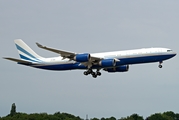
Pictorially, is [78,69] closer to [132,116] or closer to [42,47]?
[42,47]

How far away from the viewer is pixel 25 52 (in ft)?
334

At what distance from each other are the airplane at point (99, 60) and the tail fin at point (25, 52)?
1751 mm

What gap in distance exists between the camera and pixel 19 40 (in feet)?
342

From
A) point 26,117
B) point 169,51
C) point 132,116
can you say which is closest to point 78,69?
point 169,51

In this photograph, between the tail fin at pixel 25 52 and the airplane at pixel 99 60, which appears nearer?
the airplane at pixel 99 60

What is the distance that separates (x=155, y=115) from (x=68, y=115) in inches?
1067

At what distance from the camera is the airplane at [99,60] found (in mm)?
88688

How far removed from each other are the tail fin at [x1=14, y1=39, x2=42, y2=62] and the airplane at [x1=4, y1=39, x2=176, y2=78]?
68.9 inches

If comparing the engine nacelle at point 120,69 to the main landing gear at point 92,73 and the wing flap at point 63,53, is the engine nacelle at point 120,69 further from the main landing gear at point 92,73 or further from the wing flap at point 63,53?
the wing flap at point 63,53

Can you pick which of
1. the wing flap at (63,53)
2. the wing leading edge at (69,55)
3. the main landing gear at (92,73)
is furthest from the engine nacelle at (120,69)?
the wing flap at (63,53)

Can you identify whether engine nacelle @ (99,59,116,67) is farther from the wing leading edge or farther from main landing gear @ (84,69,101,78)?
main landing gear @ (84,69,101,78)

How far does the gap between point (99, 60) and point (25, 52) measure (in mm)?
17535

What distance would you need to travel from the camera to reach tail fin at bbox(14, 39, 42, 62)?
99094 mm

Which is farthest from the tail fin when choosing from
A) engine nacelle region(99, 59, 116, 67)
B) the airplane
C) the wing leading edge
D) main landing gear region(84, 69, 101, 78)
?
engine nacelle region(99, 59, 116, 67)
